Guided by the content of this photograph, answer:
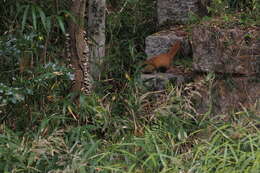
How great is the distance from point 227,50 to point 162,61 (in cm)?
64

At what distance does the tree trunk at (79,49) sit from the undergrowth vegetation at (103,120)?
3.3 inches

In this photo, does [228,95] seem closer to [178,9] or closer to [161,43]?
[161,43]

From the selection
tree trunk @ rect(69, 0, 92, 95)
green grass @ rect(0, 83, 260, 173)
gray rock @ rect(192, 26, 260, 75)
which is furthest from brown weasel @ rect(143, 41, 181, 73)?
green grass @ rect(0, 83, 260, 173)

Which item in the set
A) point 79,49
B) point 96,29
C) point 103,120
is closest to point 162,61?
point 96,29

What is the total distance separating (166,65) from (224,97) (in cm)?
Result: 66

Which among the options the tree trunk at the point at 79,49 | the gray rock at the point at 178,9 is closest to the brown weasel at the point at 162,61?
the gray rock at the point at 178,9

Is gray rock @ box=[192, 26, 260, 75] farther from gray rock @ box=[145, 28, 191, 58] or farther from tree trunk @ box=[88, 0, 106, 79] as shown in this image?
tree trunk @ box=[88, 0, 106, 79]

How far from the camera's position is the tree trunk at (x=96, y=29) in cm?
431

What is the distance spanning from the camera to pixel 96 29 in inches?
171

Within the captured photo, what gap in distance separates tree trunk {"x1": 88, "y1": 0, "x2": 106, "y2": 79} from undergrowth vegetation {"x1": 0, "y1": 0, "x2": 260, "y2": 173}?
0.31 ft

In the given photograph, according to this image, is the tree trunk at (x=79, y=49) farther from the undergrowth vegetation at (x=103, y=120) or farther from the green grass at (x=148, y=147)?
the green grass at (x=148, y=147)

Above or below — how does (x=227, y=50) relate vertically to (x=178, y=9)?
below

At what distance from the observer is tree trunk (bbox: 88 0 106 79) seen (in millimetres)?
4309

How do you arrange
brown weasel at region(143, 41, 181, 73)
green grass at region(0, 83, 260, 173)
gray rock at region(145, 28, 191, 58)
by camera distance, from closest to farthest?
green grass at region(0, 83, 260, 173)
brown weasel at region(143, 41, 181, 73)
gray rock at region(145, 28, 191, 58)
